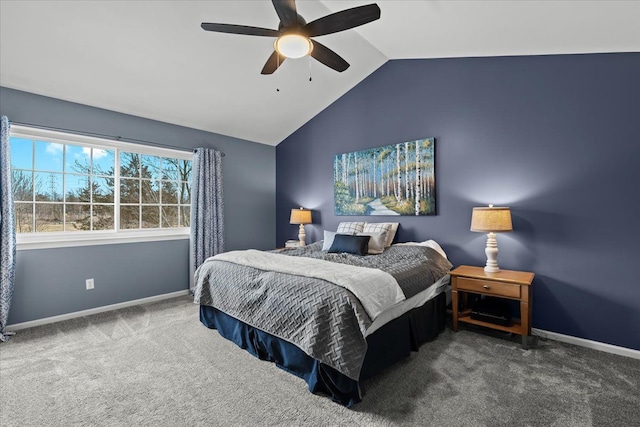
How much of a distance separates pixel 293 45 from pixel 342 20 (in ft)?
1.26

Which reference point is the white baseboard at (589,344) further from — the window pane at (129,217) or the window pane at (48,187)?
the window pane at (48,187)

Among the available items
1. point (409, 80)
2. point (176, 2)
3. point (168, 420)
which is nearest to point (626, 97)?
point (409, 80)

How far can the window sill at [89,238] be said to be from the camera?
10.1ft

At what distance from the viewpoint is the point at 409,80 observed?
11.9ft

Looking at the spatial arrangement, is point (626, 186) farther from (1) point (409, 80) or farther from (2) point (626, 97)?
(1) point (409, 80)

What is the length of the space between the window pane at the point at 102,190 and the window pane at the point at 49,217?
1.16ft

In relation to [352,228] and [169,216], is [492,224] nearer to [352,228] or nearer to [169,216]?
[352,228]

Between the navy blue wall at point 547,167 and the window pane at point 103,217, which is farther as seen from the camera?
the window pane at point 103,217

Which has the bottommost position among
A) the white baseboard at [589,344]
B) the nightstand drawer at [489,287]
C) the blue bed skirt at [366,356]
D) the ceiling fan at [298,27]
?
the white baseboard at [589,344]

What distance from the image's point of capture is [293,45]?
6.93 ft

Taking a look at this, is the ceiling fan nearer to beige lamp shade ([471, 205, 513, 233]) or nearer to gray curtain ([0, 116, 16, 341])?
beige lamp shade ([471, 205, 513, 233])

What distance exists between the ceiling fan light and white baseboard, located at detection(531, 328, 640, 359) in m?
3.19

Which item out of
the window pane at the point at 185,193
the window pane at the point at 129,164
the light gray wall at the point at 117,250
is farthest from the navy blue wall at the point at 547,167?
the window pane at the point at 129,164

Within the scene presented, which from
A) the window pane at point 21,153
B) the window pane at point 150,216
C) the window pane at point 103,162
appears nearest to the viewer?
the window pane at point 21,153
